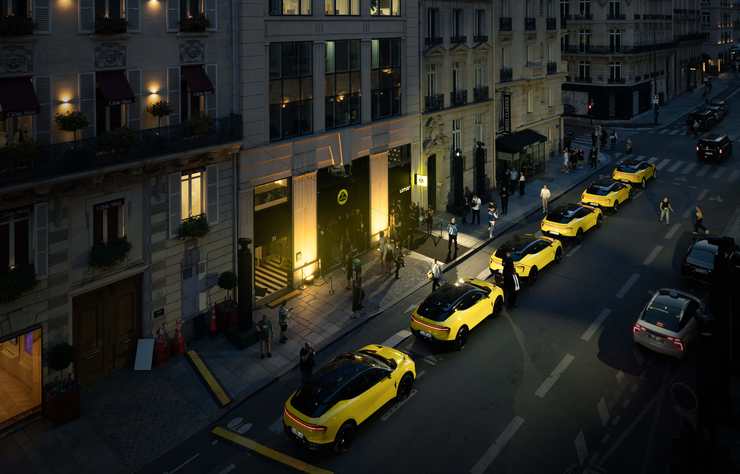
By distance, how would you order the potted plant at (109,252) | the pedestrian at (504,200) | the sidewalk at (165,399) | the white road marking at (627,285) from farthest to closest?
the pedestrian at (504,200) → the white road marking at (627,285) → the potted plant at (109,252) → the sidewalk at (165,399)

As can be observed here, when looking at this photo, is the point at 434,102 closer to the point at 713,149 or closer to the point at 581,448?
the point at 581,448

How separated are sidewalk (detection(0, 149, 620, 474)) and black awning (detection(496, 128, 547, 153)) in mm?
18355

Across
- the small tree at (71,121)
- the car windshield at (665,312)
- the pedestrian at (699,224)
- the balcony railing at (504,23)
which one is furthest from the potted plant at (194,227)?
the balcony railing at (504,23)

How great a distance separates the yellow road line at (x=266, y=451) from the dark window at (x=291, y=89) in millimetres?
12769

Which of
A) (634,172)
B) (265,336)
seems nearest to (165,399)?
(265,336)

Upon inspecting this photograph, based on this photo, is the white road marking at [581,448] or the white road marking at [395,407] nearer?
the white road marking at [581,448]

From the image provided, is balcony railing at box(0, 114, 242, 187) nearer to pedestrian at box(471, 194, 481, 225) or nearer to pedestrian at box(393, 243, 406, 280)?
pedestrian at box(393, 243, 406, 280)

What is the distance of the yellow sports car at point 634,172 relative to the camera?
43.8m

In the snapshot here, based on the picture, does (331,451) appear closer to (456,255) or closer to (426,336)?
(426,336)

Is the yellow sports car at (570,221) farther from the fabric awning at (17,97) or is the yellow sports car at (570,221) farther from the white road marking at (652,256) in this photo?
the fabric awning at (17,97)

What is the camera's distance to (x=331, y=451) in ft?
56.1

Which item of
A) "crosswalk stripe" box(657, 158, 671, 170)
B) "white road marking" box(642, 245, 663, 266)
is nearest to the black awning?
"crosswalk stripe" box(657, 158, 671, 170)

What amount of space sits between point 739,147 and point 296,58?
47372 mm

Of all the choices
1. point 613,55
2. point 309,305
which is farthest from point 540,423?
point 613,55
